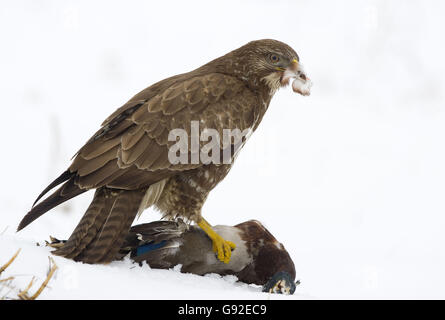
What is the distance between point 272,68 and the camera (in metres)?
4.40

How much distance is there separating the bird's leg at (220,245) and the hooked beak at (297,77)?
4.06 feet

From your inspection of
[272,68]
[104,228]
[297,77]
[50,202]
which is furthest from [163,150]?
[297,77]

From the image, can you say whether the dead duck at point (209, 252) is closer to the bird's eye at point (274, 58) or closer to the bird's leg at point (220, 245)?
the bird's leg at point (220, 245)

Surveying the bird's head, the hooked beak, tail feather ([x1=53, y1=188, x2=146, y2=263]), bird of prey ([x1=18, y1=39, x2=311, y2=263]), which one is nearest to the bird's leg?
bird of prey ([x1=18, y1=39, x2=311, y2=263])

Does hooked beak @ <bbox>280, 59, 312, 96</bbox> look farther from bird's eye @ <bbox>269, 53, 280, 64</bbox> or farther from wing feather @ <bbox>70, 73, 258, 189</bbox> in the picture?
wing feather @ <bbox>70, 73, 258, 189</bbox>

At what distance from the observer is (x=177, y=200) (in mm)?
4090

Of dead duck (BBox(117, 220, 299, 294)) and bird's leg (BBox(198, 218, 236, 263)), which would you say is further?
bird's leg (BBox(198, 218, 236, 263))

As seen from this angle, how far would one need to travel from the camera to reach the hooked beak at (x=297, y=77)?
4383mm

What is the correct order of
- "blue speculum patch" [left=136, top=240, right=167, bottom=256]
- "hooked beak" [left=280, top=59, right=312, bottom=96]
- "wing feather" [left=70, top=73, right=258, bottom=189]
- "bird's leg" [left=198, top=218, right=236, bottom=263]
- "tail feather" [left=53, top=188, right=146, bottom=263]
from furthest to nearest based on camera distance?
1. "hooked beak" [left=280, top=59, right=312, bottom=96]
2. "bird's leg" [left=198, top=218, right=236, bottom=263]
3. "blue speculum patch" [left=136, top=240, right=167, bottom=256]
4. "wing feather" [left=70, top=73, right=258, bottom=189]
5. "tail feather" [left=53, top=188, right=146, bottom=263]

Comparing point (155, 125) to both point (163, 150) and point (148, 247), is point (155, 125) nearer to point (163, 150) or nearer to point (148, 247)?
point (163, 150)

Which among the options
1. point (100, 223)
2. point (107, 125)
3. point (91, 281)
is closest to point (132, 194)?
point (100, 223)

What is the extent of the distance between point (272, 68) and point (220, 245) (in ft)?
4.51

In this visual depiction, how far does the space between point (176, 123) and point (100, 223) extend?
0.84 meters

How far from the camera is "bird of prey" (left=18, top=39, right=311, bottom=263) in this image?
368 centimetres
